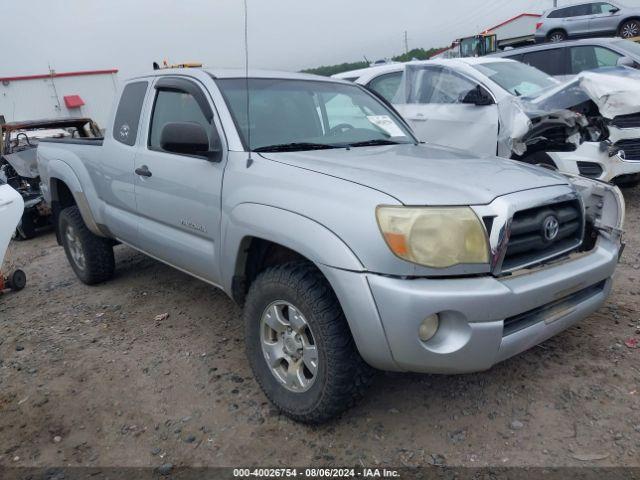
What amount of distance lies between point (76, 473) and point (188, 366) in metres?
0.98

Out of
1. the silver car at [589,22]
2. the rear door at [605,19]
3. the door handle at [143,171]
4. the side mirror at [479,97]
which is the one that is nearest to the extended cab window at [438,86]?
the side mirror at [479,97]

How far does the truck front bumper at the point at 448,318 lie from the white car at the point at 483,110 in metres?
3.49

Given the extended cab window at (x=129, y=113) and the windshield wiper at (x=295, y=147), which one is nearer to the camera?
the windshield wiper at (x=295, y=147)

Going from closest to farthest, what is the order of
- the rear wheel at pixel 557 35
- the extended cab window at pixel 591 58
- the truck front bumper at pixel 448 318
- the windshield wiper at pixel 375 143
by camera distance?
1. the truck front bumper at pixel 448 318
2. the windshield wiper at pixel 375 143
3. the extended cab window at pixel 591 58
4. the rear wheel at pixel 557 35

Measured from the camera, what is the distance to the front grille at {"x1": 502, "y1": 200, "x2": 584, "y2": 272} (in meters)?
2.29

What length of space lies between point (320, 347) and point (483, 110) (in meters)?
4.33

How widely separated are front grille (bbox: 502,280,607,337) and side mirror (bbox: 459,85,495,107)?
11.2ft

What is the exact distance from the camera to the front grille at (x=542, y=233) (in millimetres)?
2289

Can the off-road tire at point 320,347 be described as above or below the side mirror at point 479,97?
below

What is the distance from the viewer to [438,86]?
6.35 meters

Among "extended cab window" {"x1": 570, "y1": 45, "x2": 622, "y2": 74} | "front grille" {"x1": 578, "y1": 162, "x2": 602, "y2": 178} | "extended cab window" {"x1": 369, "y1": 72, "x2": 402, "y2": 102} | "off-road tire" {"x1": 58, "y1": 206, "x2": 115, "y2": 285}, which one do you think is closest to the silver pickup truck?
"off-road tire" {"x1": 58, "y1": 206, "x2": 115, "y2": 285}

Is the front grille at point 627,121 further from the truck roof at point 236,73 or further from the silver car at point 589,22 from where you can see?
the silver car at point 589,22

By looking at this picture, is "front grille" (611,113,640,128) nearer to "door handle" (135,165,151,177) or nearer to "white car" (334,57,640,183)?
"white car" (334,57,640,183)

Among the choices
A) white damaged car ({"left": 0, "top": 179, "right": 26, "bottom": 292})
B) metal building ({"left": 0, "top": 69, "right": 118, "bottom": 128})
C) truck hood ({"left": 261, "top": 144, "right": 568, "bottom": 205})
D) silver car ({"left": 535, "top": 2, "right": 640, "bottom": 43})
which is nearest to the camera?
truck hood ({"left": 261, "top": 144, "right": 568, "bottom": 205})
